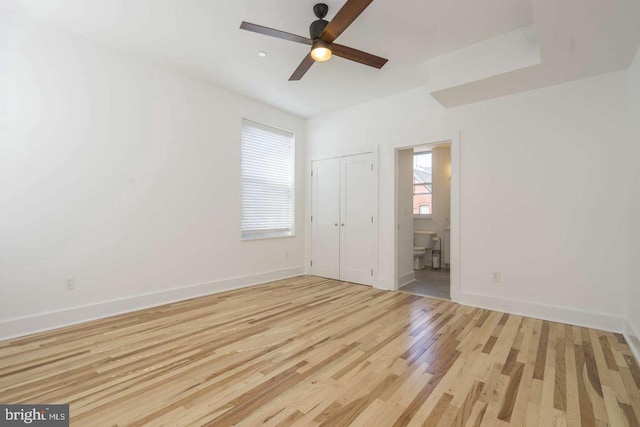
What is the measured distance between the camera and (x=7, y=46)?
2703mm

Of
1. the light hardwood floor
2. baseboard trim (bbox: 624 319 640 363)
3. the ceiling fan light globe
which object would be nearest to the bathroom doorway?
the light hardwood floor

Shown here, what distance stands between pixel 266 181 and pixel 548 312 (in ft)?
13.6

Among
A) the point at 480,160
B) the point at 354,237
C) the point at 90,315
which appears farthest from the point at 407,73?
the point at 90,315

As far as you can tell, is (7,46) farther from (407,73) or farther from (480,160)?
(480,160)

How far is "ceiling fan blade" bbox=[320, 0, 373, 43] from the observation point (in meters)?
2.04

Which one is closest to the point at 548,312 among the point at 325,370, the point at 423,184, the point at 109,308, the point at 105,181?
the point at 325,370

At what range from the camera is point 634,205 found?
2693 millimetres

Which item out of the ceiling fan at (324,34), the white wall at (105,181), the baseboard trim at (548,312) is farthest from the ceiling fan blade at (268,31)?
the baseboard trim at (548,312)

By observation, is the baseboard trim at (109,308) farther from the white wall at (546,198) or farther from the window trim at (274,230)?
the white wall at (546,198)

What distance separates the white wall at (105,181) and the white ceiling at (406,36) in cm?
36

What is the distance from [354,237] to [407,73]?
99.1 inches

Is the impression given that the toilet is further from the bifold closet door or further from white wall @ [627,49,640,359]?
white wall @ [627,49,640,359]

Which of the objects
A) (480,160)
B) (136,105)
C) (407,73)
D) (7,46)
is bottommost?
(480,160)

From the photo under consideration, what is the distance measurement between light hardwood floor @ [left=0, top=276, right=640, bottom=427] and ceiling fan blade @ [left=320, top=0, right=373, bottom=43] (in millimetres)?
2559
